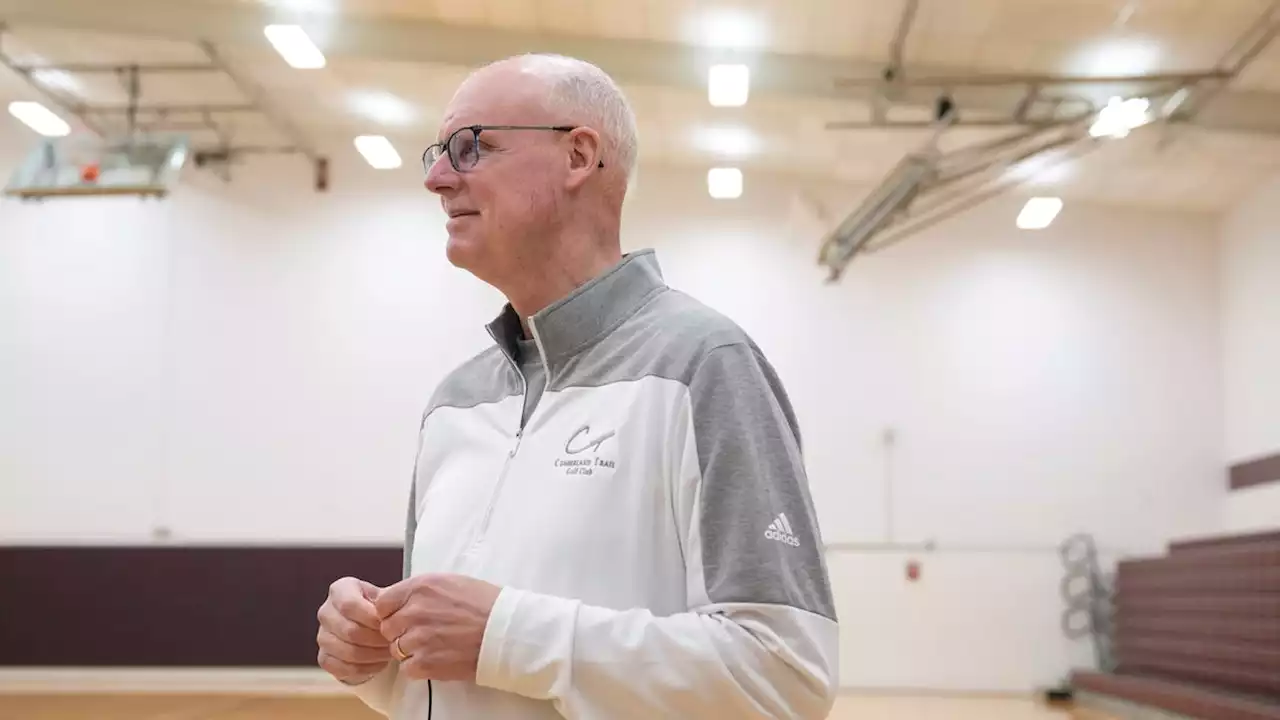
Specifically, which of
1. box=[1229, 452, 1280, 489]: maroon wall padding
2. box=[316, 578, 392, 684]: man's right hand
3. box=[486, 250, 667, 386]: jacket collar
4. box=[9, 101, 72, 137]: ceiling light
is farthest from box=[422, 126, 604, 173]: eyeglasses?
box=[1229, 452, 1280, 489]: maroon wall padding

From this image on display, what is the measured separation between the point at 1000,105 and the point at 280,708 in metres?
6.65

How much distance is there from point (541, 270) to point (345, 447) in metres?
10.6

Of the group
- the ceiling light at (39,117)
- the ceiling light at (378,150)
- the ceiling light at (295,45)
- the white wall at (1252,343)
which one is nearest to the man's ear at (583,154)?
the ceiling light at (295,45)

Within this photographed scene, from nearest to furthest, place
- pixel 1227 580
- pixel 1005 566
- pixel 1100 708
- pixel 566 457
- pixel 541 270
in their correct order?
pixel 566 457 < pixel 541 270 < pixel 1227 580 < pixel 1100 708 < pixel 1005 566

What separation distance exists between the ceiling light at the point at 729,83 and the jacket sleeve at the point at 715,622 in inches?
262

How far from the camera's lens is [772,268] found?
1192 cm

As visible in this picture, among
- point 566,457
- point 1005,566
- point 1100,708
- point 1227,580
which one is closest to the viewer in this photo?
point 566,457

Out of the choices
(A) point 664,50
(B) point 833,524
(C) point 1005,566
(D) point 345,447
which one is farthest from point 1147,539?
(D) point 345,447

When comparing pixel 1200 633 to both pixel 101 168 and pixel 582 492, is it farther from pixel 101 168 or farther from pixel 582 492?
pixel 582 492

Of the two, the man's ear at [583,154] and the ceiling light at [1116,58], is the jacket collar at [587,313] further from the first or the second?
the ceiling light at [1116,58]

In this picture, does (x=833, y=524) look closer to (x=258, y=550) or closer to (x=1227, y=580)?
(x=1227, y=580)

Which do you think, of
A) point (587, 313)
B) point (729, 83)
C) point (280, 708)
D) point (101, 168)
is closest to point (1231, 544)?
point (729, 83)

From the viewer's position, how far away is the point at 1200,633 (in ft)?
29.4

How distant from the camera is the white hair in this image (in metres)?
1.50
